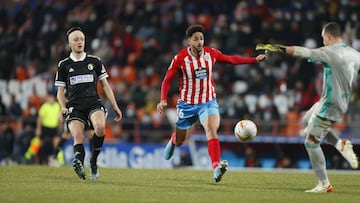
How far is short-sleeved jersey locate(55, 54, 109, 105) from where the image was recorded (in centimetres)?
1326

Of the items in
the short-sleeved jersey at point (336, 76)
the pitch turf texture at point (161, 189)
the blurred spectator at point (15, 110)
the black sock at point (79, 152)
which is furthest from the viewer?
the blurred spectator at point (15, 110)

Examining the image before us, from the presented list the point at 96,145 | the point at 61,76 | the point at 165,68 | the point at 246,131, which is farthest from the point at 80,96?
the point at 165,68

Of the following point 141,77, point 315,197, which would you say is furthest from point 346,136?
point 315,197

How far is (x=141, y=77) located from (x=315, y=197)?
16741 millimetres

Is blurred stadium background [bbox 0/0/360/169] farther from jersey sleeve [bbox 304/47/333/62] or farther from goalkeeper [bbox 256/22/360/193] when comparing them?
jersey sleeve [bbox 304/47/333/62]

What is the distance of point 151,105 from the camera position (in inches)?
1015

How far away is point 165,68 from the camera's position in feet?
87.9

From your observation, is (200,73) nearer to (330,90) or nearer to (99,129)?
(99,129)

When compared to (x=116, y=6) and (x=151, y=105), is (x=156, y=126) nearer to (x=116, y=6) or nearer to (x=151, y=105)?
(x=151, y=105)

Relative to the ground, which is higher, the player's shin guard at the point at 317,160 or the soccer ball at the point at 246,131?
the soccer ball at the point at 246,131

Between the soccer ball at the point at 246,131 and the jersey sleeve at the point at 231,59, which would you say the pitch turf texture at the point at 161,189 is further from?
the jersey sleeve at the point at 231,59

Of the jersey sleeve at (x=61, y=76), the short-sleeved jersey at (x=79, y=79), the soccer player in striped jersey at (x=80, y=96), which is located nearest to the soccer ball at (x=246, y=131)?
the soccer player in striped jersey at (x=80, y=96)

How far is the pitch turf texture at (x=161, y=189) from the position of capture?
1052 centimetres

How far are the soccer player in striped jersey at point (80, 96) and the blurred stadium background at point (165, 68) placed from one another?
8.48m
